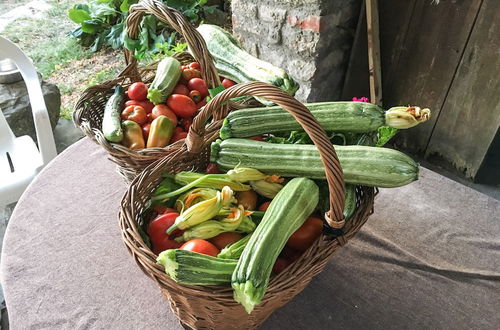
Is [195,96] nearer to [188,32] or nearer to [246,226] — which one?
[188,32]

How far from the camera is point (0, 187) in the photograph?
4.78ft

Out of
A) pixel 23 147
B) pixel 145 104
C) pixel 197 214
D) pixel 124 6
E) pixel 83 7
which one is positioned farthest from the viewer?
pixel 83 7

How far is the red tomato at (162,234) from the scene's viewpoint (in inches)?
28.9

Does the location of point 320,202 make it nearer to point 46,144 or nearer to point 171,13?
point 171,13

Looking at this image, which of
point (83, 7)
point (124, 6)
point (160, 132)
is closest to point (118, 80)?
point (160, 132)

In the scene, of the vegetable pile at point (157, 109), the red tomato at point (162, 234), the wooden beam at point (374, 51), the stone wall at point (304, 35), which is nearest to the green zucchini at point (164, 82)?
the vegetable pile at point (157, 109)

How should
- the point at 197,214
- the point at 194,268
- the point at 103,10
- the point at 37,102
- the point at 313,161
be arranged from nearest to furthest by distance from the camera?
the point at 194,268
the point at 197,214
the point at 313,161
the point at 37,102
the point at 103,10

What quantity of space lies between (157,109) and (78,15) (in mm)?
2658

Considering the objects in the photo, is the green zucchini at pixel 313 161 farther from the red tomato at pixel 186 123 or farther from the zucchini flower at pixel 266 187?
the red tomato at pixel 186 123

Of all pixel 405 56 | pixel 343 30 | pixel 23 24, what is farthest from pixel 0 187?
pixel 23 24

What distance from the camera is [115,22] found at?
3.40m

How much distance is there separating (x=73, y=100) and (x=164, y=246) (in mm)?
2457

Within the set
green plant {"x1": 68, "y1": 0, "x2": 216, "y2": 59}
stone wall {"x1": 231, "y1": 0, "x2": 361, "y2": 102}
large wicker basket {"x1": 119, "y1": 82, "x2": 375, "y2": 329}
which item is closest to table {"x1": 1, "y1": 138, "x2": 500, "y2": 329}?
large wicker basket {"x1": 119, "y1": 82, "x2": 375, "y2": 329}

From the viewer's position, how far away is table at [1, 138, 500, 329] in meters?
0.82
